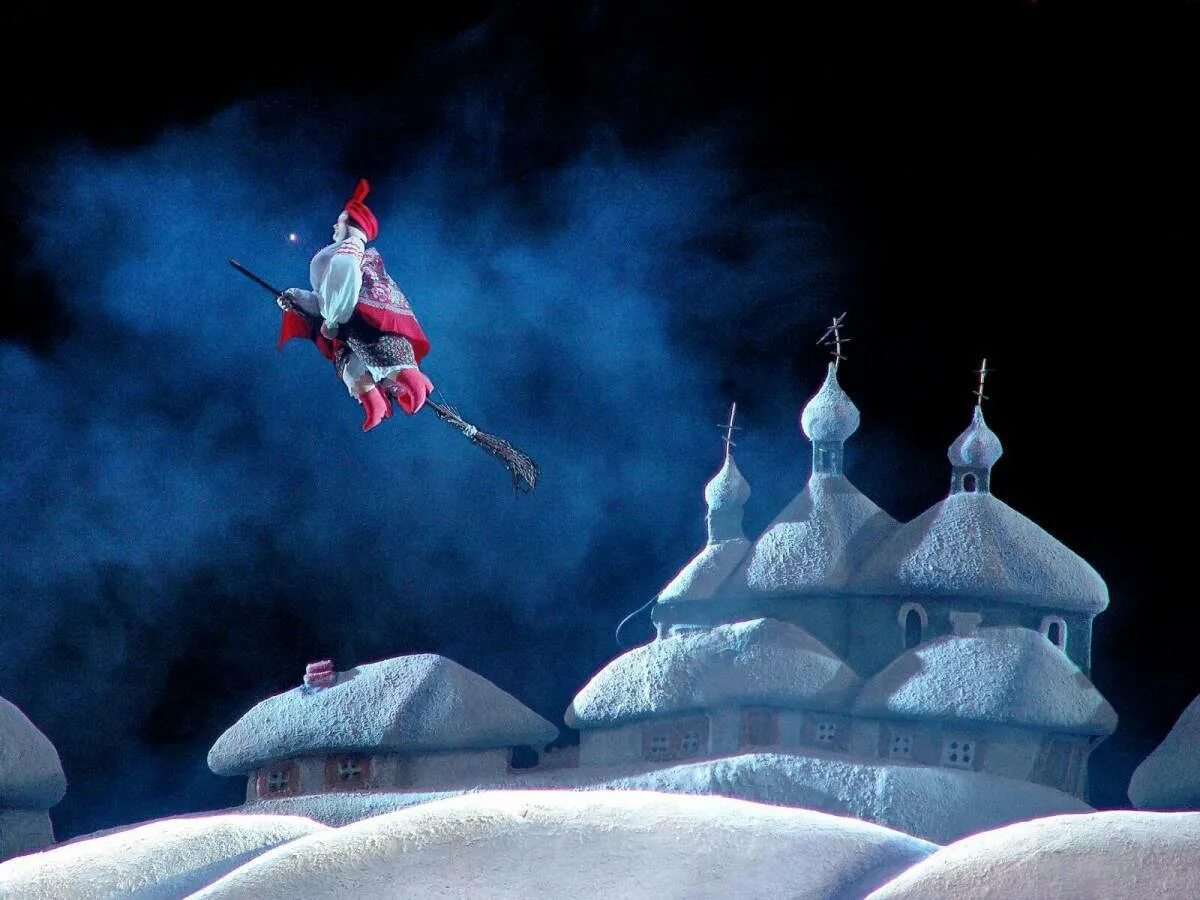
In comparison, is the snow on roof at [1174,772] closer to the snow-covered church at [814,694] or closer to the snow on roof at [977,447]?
the snow-covered church at [814,694]

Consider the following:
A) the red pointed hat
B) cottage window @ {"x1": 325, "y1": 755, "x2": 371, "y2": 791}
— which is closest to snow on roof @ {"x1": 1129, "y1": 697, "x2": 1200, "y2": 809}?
cottage window @ {"x1": 325, "y1": 755, "x2": 371, "y2": 791}

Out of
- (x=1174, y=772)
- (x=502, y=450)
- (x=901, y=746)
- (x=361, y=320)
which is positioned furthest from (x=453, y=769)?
(x=1174, y=772)

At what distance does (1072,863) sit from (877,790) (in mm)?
7501

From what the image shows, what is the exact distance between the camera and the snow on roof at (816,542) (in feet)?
48.5

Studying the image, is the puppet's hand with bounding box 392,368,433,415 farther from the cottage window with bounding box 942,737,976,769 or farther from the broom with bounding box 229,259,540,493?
the cottage window with bounding box 942,737,976,769

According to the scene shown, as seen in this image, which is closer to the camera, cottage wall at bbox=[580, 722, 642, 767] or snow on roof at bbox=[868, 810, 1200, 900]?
snow on roof at bbox=[868, 810, 1200, 900]

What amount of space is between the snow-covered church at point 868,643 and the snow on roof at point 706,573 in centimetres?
1

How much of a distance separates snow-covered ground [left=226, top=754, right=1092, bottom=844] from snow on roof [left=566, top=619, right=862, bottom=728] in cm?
105

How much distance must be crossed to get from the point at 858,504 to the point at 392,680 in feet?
14.5

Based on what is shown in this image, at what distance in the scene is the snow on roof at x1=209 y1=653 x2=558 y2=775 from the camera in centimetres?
1388

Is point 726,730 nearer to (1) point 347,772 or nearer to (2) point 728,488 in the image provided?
(2) point 728,488

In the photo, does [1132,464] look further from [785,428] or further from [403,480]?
[403,480]

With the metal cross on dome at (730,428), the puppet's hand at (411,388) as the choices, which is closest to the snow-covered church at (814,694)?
the metal cross on dome at (730,428)

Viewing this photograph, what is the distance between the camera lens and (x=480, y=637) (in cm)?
1590
